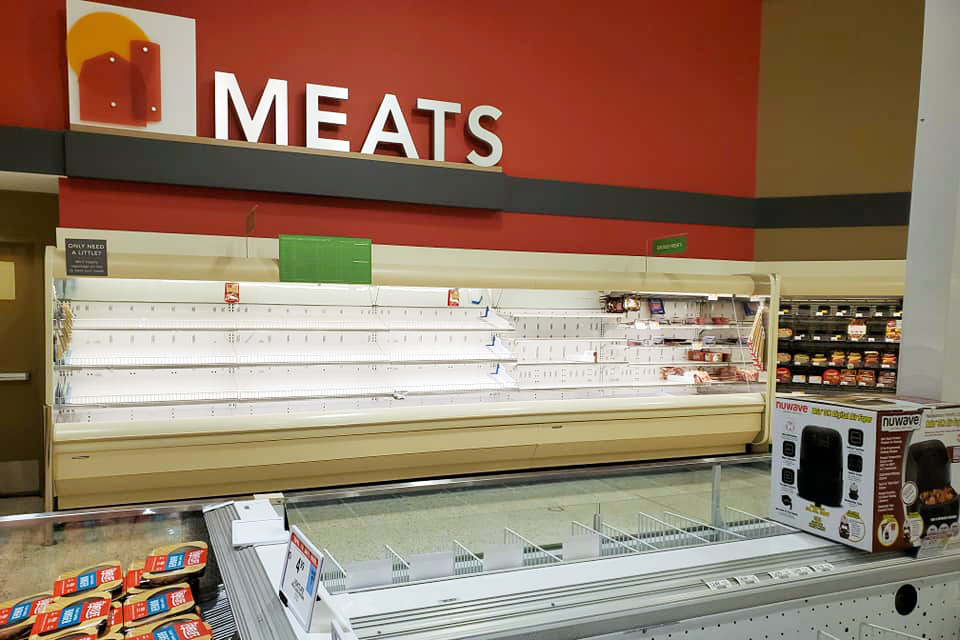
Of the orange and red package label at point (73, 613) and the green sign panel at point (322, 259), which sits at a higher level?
the green sign panel at point (322, 259)

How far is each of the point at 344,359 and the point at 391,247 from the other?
1234mm

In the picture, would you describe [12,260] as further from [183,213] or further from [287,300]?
[287,300]

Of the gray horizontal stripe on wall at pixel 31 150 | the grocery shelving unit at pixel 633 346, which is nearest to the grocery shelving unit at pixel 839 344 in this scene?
the grocery shelving unit at pixel 633 346

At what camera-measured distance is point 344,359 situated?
5438 millimetres

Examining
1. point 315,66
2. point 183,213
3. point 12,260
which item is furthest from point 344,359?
point 12,260

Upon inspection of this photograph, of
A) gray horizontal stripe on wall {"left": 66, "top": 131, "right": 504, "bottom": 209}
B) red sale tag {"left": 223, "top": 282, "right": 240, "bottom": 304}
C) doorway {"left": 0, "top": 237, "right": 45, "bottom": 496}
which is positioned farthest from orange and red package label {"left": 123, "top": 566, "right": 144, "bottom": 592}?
doorway {"left": 0, "top": 237, "right": 45, "bottom": 496}

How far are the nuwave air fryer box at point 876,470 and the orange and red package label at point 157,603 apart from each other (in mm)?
1697

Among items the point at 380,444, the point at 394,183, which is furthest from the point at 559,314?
the point at 380,444

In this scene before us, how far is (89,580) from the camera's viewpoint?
5.77 feet

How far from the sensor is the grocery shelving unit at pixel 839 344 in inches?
280

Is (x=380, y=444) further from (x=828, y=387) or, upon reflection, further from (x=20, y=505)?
(x=828, y=387)

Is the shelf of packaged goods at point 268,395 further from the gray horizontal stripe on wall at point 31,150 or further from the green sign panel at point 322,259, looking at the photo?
the gray horizontal stripe on wall at point 31,150

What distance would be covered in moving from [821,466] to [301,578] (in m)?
1.39

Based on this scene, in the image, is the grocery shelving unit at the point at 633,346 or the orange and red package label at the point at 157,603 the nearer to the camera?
the orange and red package label at the point at 157,603
